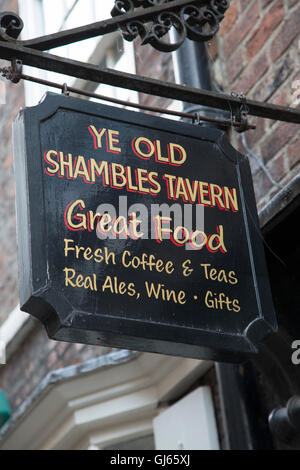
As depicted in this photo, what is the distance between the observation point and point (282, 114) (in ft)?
9.95

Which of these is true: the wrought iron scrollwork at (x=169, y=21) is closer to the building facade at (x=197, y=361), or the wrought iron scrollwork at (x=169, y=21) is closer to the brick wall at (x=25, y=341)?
the building facade at (x=197, y=361)

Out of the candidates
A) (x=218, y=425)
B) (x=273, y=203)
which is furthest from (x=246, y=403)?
(x=273, y=203)

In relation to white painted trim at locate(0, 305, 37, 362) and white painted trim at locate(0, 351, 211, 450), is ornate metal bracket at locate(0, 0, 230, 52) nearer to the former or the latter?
white painted trim at locate(0, 351, 211, 450)

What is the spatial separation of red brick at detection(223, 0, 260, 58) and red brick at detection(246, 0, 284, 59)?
0.20ft

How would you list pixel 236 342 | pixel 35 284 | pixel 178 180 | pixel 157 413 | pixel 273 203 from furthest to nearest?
pixel 157 413
pixel 273 203
pixel 178 180
pixel 236 342
pixel 35 284

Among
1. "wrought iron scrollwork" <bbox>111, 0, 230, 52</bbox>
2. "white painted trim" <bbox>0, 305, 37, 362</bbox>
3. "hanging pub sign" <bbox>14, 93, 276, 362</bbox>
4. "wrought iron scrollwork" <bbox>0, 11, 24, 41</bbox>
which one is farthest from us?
"white painted trim" <bbox>0, 305, 37, 362</bbox>

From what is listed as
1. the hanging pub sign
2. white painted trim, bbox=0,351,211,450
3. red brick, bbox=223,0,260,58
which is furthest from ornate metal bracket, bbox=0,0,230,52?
white painted trim, bbox=0,351,211,450

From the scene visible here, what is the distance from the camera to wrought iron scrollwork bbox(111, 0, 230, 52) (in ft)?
9.61

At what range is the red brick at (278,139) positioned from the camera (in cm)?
359

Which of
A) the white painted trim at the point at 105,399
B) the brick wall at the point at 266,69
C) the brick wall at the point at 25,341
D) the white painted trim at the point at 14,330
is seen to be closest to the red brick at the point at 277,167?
the brick wall at the point at 266,69

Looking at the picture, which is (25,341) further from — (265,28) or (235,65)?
(265,28)

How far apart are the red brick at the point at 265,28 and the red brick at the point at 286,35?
7 centimetres
